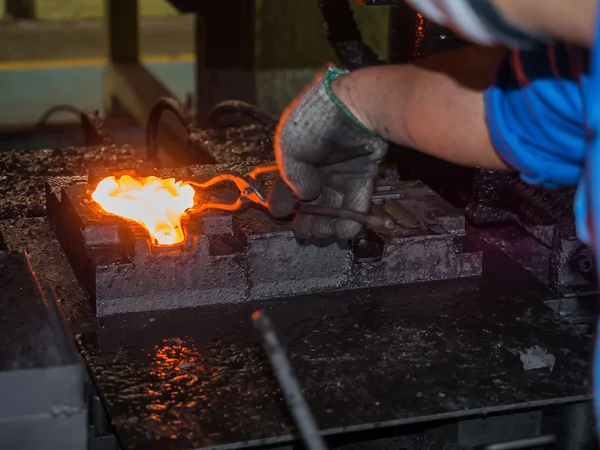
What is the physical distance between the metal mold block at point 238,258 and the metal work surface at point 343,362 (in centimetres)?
4

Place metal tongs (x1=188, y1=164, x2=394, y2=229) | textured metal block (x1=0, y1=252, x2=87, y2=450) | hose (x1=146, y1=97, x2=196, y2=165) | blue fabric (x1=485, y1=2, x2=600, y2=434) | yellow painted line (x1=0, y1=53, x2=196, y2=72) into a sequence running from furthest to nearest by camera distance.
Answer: yellow painted line (x1=0, y1=53, x2=196, y2=72) < hose (x1=146, y1=97, x2=196, y2=165) < metal tongs (x1=188, y1=164, x2=394, y2=229) < textured metal block (x1=0, y1=252, x2=87, y2=450) < blue fabric (x1=485, y1=2, x2=600, y2=434)

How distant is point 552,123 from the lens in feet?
4.47

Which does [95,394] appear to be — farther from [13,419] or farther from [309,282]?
[309,282]

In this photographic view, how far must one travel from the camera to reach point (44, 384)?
5.31 feet

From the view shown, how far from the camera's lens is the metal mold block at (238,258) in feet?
6.91

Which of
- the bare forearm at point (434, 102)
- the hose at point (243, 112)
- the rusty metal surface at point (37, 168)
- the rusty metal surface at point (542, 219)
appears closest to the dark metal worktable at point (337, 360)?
the rusty metal surface at point (542, 219)

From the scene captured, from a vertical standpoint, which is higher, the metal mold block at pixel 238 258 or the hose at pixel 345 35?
the hose at pixel 345 35

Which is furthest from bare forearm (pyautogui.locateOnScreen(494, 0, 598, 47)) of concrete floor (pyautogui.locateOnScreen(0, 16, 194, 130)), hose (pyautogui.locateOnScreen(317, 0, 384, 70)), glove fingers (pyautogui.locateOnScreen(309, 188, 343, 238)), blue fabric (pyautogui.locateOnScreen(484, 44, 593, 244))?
concrete floor (pyautogui.locateOnScreen(0, 16, 194, 130))

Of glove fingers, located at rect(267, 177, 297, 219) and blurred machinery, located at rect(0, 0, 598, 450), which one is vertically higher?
glove fingers, located at rect(267, 177, 297, 219)

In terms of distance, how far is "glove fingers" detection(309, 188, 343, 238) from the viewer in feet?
6.84

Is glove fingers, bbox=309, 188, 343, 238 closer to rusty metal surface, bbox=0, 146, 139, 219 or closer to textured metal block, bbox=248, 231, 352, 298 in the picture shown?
textured metal block, bbox=248, 231, 352, 298

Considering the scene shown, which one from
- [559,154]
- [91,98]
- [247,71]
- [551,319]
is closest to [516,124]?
[559,154]

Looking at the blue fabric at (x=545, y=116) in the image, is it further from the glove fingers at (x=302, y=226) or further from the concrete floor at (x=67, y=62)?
the concrete floor at (x=67, y=62)

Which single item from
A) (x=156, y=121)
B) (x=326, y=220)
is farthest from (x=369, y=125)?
(x=156, y=121)
